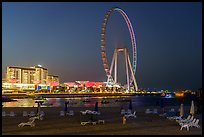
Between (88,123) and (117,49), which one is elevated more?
(117,49)

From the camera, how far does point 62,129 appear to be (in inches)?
765

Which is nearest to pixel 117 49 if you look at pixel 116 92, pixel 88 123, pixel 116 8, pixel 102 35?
pixel 102 35

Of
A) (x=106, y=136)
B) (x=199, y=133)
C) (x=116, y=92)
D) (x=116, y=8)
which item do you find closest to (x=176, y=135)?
(x=199, y=133)

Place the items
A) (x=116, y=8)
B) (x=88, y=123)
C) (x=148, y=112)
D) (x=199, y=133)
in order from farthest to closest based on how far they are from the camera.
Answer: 1. (x=116, y=8)
2. (x=148, y=112)
3. (x=88, y=123)
4. (x=199, y=133)

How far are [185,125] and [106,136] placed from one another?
5618 mm

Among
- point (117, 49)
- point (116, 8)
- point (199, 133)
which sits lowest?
point (199, 133)

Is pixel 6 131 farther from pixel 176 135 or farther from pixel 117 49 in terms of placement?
pixel 117 49

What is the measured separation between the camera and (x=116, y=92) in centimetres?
16762

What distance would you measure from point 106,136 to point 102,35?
82.4 meters

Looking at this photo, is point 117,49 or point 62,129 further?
point 117,49

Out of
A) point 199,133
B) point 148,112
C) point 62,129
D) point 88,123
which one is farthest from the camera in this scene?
point 148,112

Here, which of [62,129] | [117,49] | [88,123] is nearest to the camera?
[62,129]

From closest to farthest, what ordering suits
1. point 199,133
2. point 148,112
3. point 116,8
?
point 199,133 < point 148,112 < point 116,8

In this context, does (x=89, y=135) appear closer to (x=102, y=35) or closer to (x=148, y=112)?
(x=148, y=112)
